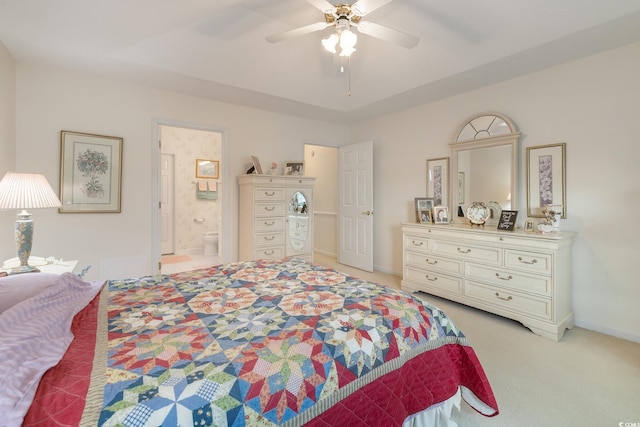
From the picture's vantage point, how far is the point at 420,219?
3.76 metres

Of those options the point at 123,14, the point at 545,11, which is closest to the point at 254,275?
the point at 123,14

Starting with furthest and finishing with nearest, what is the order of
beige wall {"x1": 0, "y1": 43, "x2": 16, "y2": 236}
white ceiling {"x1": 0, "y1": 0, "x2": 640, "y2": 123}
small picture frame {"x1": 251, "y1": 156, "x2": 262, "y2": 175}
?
small picture frame {"x1": 251, "y1": 156, "x2": 262, "y2": 175} → beige wall {"x1": 0, "y1": 43, "x2": 16, "y2": 236} → white ceiling {"x1": 0, "y1": 0, "x2": 640, "y2": 123}

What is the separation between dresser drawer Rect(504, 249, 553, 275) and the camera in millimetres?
2568

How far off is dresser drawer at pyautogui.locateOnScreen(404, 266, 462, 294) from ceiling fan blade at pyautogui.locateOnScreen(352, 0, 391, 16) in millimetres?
2657

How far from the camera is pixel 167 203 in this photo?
19.3ft

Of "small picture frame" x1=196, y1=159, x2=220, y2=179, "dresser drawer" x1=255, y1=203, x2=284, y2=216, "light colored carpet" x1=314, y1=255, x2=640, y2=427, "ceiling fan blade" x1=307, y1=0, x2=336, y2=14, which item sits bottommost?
"light colored carpet" x1=314, y1=255, x2=640, y2=427

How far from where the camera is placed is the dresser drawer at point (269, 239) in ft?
12.8

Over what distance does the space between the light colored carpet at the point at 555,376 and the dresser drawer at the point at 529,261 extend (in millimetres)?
572

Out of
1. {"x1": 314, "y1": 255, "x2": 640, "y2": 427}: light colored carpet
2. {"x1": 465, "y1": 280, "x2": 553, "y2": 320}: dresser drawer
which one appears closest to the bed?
{"x1": 314, "y1": 255, "x2": 640, "y2": 427}: light colored carpet

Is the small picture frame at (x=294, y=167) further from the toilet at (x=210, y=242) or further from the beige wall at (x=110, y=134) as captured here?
the toilet at (x=210, y=242)

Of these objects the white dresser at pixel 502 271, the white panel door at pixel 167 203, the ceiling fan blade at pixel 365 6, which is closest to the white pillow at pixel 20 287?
the ceiling fan blade at pixel 365 6

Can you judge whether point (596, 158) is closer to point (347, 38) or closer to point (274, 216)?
point (347, 38)

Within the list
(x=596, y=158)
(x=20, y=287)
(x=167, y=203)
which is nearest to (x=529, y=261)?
(x=596, y=158)

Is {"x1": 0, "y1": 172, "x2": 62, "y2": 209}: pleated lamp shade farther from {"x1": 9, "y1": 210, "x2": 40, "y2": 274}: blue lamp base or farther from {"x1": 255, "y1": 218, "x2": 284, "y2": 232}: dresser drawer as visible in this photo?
{"x1": 255, "y1": 218, "x2": 284, "y2": 232}: dresser drawer
